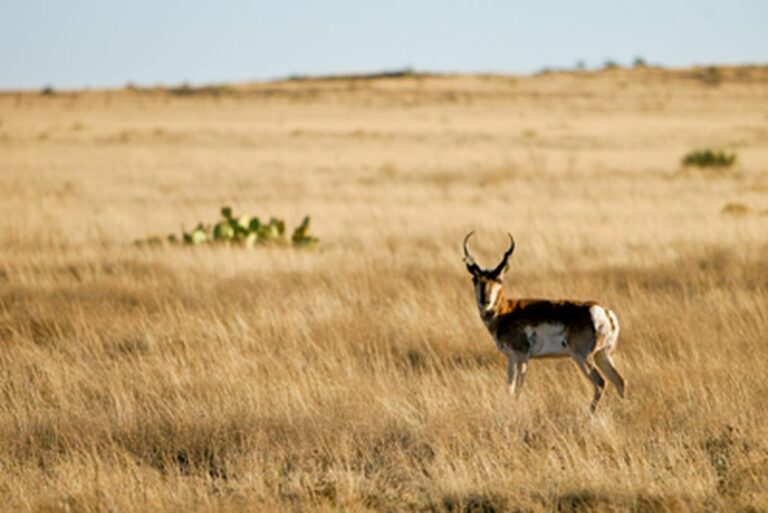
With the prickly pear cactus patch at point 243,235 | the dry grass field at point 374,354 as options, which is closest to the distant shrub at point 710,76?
the dry grass field at point 374,354

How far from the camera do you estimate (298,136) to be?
165 feet

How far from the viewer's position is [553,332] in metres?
6.87

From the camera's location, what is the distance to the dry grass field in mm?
5508

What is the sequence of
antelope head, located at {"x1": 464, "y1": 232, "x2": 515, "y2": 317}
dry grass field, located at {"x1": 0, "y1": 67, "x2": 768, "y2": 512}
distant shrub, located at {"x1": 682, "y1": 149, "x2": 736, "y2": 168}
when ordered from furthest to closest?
distant shrub, located at {"x1": 682, "y1": 149, "x2": 736, "y2": 168} < antelope head, located at {"x1": 464, "y1": 232, "x2": 515, "y2": 317} < dry grass field, located at {"x1": 0, "y1": 67, "x2": 768, "y2": 512}

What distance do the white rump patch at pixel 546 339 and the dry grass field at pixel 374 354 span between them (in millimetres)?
408

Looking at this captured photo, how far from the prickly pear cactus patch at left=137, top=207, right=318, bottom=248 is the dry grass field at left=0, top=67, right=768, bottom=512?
480 mm

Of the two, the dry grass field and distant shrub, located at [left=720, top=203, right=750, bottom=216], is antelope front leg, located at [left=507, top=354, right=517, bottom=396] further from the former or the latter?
distant shrub, located at [left=720, top=203, right=750, bottom=216]

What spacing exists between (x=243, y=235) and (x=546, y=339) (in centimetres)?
922

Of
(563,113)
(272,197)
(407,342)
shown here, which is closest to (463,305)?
(407,342)

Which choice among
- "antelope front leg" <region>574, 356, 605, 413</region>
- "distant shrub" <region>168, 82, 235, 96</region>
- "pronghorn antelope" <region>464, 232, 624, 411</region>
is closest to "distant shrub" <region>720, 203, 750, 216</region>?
"pronghorn antelope" <region>464, 232, 624, 411</region>

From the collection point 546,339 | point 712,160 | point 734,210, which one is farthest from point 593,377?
point 712,160

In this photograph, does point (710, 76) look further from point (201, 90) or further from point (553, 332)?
point (553, 332)

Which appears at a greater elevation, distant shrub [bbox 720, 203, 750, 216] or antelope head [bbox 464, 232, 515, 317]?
distant shrub [bbox 720, 203, 750, 216]

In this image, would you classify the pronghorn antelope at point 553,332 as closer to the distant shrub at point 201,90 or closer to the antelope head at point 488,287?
the antelope head at point 488,287
